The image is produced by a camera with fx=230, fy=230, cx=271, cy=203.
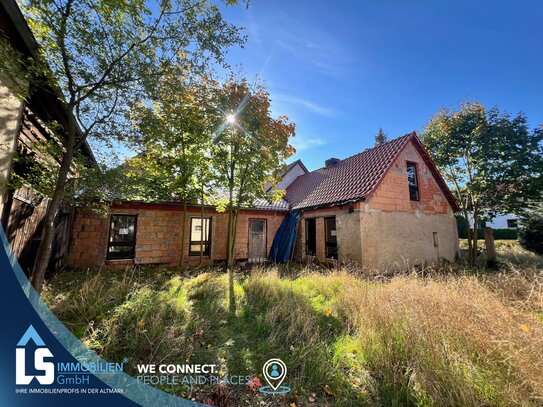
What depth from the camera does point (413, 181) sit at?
1133 cm

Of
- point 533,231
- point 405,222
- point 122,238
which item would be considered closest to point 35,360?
point 122,238

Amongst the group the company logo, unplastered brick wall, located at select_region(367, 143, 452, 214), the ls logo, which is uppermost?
unplastered brick wall, located at select_region(367, 143, 452, 214)

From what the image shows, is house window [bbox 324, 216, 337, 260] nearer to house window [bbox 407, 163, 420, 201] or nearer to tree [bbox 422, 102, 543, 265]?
house window [bbox 407, 163, 420, 201]

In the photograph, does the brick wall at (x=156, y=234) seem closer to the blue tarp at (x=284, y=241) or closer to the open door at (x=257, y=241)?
the open door at (x=257, y=241)

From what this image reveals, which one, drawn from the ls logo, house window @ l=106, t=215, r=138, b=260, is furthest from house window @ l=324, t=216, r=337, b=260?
the ls logo

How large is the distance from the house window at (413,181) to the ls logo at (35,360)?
1279cm

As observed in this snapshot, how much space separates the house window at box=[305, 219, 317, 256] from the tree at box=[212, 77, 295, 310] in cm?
477

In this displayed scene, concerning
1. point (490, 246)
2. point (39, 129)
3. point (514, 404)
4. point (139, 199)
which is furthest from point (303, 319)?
point (490, 246)

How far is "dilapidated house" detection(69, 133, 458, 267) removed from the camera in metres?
9.40

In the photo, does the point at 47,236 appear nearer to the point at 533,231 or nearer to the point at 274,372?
the point at 274,372

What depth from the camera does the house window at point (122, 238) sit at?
9625 mm

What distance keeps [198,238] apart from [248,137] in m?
6.30

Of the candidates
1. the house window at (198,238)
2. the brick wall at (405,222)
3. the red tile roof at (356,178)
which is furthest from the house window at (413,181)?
the house window at (198,238)

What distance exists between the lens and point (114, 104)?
4320 millimetres
